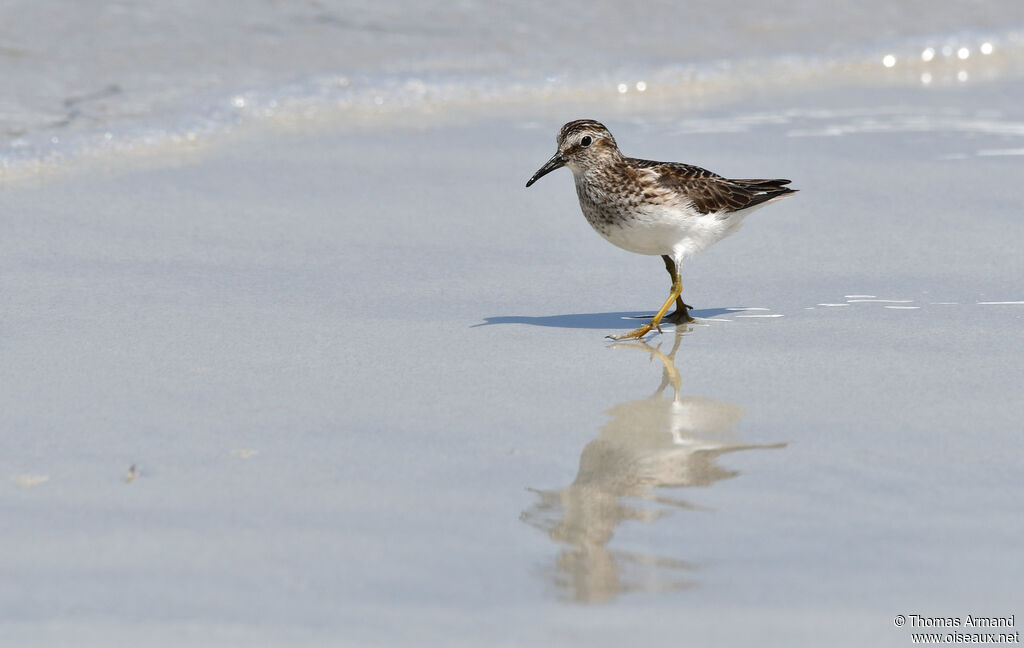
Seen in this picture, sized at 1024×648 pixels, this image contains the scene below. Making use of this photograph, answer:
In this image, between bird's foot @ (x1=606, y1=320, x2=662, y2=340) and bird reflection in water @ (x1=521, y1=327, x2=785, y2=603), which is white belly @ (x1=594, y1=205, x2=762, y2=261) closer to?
bird's foot @ (x1=606, y1=320, x2=662, y2=340)

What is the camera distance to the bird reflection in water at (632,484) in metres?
3.59

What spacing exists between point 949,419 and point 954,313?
1.35 meters

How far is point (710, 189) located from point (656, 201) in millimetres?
326

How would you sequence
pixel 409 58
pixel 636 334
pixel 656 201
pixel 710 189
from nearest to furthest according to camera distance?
pixel 636 334 → pixel 656 201 → pixel 710 189 → pixel 409 58

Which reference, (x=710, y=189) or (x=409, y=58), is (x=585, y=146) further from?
(x=409, y=58)

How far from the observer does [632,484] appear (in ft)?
13.7

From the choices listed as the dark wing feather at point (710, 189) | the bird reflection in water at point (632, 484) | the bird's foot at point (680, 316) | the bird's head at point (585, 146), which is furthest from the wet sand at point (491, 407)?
the bird's head at point (585, 146)

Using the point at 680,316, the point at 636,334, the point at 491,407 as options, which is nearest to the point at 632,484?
the point at 491,407

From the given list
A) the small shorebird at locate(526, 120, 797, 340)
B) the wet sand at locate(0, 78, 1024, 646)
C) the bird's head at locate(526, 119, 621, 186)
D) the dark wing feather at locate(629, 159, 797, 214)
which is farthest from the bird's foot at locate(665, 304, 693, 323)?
the bird's head at locate(526, 119, 621, 186)

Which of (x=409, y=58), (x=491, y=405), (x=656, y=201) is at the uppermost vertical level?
(x=409, y=58)

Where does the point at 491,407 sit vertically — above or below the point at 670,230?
below

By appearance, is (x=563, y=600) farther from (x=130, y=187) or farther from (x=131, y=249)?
(x=130, y=187)

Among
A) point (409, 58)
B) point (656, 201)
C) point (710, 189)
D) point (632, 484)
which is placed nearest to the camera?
point (632, 484)

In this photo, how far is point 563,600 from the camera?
3445 mm
